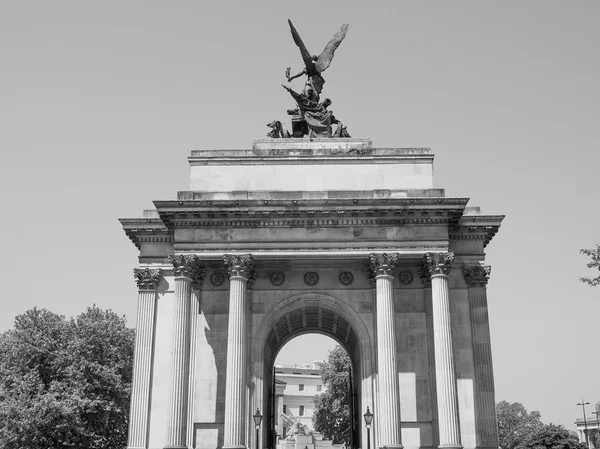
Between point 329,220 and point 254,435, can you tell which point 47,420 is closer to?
point 254,435

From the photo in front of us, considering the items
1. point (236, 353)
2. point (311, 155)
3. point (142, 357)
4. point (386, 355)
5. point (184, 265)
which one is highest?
point (311, 155)

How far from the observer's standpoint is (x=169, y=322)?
1650 inches

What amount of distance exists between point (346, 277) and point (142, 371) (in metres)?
12.5

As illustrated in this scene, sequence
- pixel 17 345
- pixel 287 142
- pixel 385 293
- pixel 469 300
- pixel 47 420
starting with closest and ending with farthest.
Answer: pixel 385 293
pixel 469 300
pixel 287 142
pixel 47 420
pixel 17 345

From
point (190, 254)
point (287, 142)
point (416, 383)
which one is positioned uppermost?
point (287, 142)

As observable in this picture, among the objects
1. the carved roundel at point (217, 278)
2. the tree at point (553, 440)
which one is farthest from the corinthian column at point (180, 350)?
the tree at point (553, 440)

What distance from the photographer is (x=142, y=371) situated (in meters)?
40.8

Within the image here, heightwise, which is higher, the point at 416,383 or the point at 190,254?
the point at 190,254

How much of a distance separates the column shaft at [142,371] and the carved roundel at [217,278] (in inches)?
141

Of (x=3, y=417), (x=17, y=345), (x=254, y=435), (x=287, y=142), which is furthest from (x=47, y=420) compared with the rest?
(x=287, y=142)

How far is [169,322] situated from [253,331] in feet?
16.1

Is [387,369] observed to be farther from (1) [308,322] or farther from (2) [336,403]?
(2) [336,403]

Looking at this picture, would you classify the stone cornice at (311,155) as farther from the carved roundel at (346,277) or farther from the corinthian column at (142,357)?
the corinthian column at (142,357)

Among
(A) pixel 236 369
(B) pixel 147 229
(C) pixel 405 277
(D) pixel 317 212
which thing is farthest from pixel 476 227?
(B) pixel 147 229
